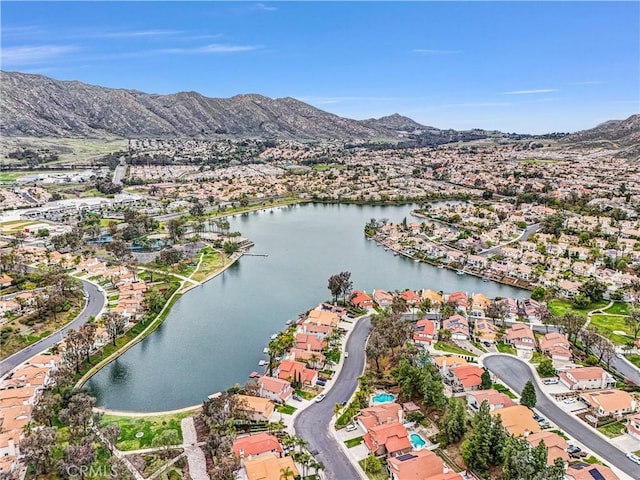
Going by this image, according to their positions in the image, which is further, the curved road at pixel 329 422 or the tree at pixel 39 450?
the curved road at pixel 329 422

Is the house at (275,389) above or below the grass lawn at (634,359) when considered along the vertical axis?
above

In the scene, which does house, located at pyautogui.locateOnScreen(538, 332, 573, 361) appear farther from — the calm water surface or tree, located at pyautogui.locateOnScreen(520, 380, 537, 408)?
the calm water surface

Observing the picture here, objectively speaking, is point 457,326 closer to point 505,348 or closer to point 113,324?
point 505,348

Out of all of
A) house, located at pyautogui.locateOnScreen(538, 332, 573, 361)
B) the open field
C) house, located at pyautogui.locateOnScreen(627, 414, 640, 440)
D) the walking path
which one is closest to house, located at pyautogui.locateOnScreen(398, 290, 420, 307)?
house, located at pyautogui.locateOnScreen(538, 332, 573, 361)

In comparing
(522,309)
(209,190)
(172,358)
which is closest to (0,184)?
(209,190)

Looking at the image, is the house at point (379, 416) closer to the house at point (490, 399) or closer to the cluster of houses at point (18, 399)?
the house at point (490, 399)

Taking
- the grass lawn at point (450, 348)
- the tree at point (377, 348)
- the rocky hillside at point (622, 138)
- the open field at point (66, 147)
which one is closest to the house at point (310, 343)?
the tree at point (377, 348)
